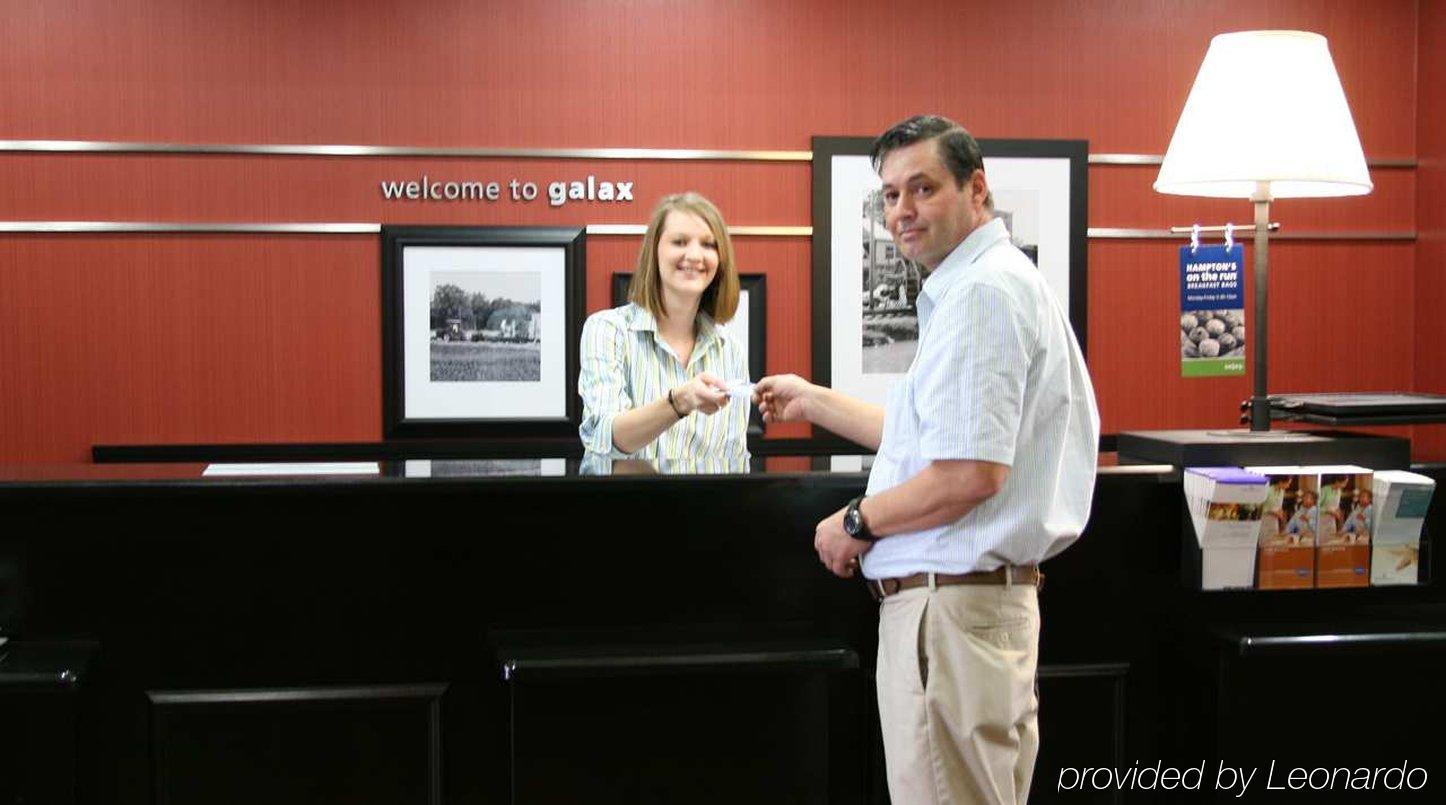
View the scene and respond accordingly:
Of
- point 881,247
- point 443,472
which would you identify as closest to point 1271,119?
point 443,472

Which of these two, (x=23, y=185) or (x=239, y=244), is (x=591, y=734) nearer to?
(x=239, y=244)

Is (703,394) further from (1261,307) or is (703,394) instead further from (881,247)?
(881,247)

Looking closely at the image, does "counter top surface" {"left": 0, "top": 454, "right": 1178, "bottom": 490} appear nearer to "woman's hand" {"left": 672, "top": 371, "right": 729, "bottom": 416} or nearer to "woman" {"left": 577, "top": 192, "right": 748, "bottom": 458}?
"woman's hand" {"left": 672, "top": 371, "right": 729, "bottom": 416}

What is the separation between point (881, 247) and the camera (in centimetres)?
510

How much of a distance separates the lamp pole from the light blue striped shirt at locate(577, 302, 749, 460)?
1204 mm

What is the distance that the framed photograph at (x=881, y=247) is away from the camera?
5.07m

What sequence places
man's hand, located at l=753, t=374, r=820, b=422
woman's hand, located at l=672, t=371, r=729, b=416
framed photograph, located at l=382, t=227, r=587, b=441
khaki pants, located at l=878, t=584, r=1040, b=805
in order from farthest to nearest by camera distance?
framed photograph, located at l=382, t=227, r=587, b=441 → woman's hand, located at l=672, t=371, r=729, b=416 → man's hand, located at l=753, t=374, r=820, b=422 → khaki pants, located at l=878, t=584, r=1040, b=805

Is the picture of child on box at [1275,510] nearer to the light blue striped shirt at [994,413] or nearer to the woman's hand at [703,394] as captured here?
the light blue striped shirt at [994,413]

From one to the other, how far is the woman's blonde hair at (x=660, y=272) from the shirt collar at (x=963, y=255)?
143cm

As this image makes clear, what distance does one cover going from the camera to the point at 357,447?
4.93m

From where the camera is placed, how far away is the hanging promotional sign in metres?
3.27

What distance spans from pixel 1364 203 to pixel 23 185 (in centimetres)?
472

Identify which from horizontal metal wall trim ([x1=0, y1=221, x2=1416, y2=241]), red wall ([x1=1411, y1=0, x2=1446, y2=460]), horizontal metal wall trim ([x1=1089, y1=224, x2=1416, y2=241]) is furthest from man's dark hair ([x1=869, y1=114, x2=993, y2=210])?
red wall ([x1=1411, y1=0, x2=1446, y2=460])

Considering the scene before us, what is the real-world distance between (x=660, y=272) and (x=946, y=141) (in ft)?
5.08
